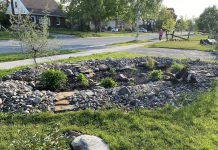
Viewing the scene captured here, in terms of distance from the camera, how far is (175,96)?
22.6 feet

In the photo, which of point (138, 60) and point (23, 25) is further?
point (138, 60)

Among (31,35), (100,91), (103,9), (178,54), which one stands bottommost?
(178,54)

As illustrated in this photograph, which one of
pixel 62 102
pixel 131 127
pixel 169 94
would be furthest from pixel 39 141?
pixel 169 94

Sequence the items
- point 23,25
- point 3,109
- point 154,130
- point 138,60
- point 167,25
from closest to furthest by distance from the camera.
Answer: point 154,130 < point 3,109 < point 23,25 < point 138,60 < point 167,25

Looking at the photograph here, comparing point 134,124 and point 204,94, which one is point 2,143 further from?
point 204,94

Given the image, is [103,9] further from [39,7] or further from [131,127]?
[131,127]

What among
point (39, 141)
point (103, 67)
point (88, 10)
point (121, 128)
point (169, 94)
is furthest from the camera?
point (88, 10)

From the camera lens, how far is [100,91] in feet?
22.2

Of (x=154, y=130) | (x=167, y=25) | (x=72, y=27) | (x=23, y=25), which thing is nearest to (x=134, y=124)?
(x=154, y=130)

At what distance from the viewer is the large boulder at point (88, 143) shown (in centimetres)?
437

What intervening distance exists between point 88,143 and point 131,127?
112cm

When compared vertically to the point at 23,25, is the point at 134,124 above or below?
below

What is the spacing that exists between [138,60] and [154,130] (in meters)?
7.00

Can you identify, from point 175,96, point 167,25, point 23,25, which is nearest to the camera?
point 175,96
